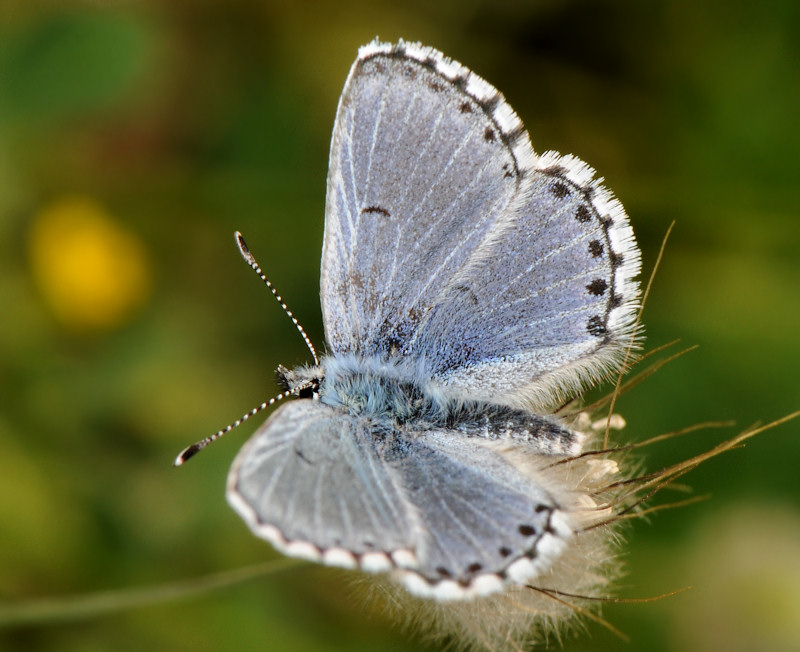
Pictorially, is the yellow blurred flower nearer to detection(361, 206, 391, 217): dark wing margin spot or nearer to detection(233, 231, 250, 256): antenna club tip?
detection(233, 231, 250, 256): antenna club tip


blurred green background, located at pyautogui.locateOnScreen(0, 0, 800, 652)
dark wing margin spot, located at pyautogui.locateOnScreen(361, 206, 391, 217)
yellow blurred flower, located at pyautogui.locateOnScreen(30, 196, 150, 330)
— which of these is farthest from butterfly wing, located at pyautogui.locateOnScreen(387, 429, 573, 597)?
yellow blurred flower, located at pyautogui.locateOnScreen(30, 196, 150, 330)

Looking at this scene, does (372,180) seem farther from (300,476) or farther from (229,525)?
(229,525)

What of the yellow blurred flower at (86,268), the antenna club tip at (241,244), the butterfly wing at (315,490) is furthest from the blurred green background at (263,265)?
the butterfly wing at (315,490)

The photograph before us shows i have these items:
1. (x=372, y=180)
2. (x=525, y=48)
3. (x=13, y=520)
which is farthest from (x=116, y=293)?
(x=525, y=48)

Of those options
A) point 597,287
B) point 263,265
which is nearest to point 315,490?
point 597,287

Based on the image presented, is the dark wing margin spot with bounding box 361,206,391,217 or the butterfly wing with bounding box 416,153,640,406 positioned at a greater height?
the dark wing margin spot with bounding box 361,206,391,217

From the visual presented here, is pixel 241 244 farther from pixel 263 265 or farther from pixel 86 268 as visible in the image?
pixel 86 268

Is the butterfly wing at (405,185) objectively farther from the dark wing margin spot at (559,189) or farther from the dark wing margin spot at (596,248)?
the dark wing margin spot at (596,248)
